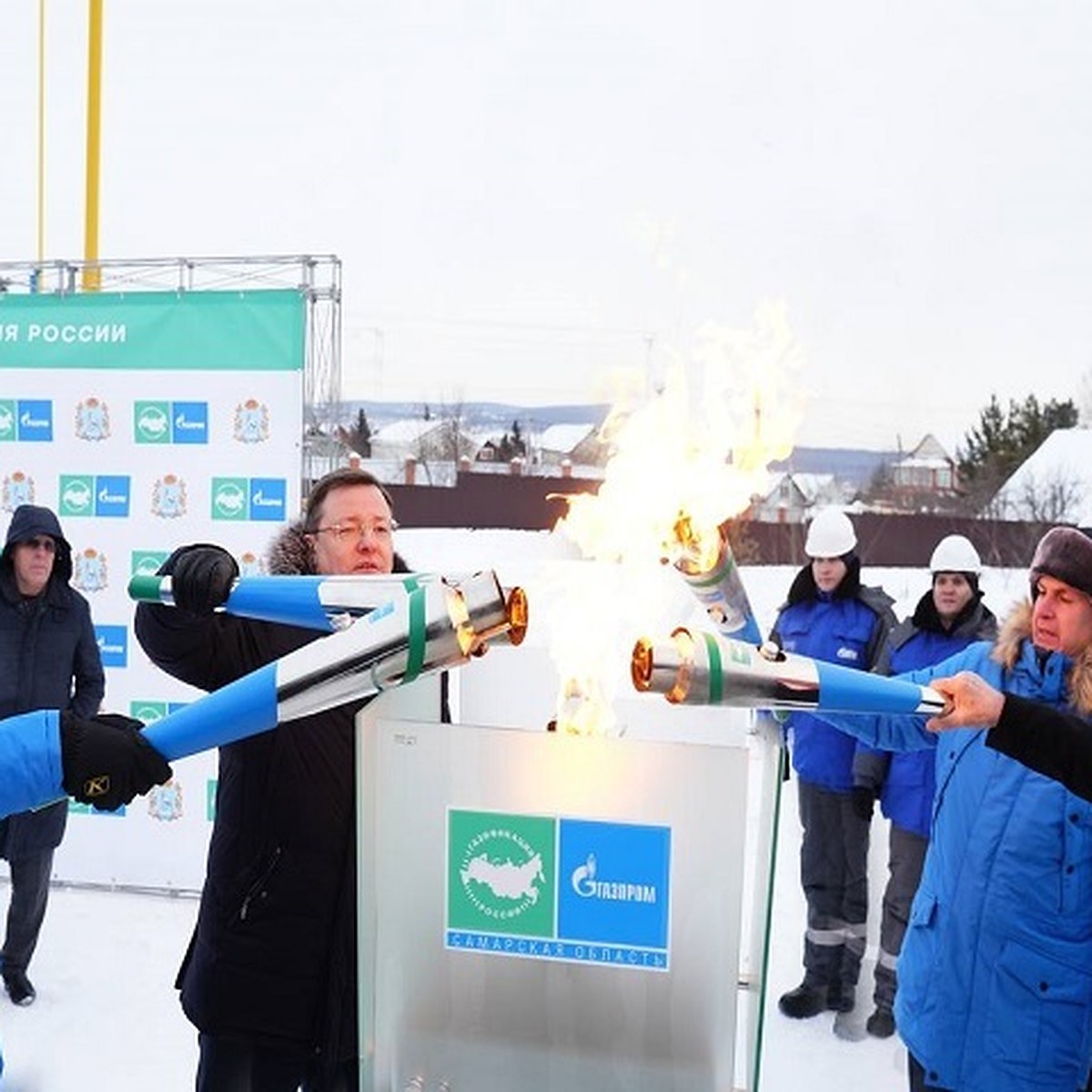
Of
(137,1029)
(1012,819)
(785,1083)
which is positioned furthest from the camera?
(137,1029)

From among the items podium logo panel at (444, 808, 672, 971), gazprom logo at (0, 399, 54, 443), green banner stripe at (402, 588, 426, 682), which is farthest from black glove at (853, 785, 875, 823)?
gazprom logo at (0, 399, 54, 443)

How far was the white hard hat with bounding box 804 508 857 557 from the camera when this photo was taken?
4.61m

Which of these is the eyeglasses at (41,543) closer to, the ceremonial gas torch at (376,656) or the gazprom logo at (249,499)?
the gazprom logo at (249,499)

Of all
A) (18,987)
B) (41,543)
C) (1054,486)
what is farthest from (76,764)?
(1054,486)

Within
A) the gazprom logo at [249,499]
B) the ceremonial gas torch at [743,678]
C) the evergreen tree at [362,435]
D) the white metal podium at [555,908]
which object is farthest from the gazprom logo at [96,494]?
the evergreen tree at [362,435]

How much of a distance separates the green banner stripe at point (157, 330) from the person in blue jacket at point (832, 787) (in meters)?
2.54

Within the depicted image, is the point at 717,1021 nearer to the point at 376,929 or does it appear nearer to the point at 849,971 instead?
the point at 376,929

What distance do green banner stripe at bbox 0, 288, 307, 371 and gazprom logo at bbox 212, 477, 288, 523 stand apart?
530 mm

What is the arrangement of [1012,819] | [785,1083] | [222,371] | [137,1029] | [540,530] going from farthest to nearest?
[540,530] < [222,371] < [137,1029] < [785,1083] < [1012,819]

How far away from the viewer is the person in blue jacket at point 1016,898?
7.52 ft

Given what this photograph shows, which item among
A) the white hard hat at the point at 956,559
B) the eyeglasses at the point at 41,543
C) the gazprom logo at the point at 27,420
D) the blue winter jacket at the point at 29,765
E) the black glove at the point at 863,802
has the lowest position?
the black glove at the point at 863,802

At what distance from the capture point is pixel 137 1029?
14.3 feet

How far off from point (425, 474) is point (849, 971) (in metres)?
16.7

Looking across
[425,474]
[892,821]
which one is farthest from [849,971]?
[425,474]
